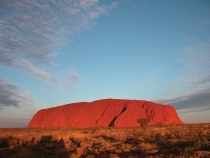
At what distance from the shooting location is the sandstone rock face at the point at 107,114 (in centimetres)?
5634

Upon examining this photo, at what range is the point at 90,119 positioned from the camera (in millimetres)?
59781

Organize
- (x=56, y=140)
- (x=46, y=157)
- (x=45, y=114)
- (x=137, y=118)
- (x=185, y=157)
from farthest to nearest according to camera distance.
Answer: (x=45, y=114)
(x=137, y=118)
(x=56, y=140)
(x=46, y=157)
(x=185, y=157)

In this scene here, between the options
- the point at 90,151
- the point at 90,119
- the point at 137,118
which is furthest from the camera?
the point at 90,119

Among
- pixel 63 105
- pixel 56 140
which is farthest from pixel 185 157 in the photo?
pixel 63 105

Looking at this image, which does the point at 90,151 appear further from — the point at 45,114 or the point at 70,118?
the point at 45,114

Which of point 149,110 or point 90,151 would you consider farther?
point 149,110

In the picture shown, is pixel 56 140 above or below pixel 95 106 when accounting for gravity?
below

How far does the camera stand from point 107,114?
59.9 metres

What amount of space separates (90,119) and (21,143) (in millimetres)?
43817

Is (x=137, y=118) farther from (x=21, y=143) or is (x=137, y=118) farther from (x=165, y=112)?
(x=21, y=143)

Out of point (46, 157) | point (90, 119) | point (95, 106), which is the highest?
point (95, 106)

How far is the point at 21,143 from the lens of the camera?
16.6 metres

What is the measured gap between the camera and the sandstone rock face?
56344 millimetres

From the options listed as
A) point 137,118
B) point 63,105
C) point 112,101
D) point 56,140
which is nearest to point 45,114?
point 63,105
